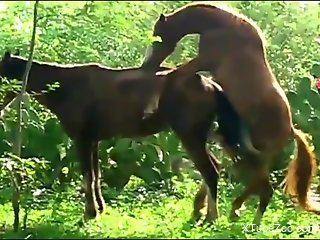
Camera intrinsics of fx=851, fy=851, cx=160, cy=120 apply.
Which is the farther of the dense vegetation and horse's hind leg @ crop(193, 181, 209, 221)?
horse's hind leg @ crop(193, 181, 209, 221)

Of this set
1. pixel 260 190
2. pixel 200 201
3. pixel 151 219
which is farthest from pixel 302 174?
pixel 151 219

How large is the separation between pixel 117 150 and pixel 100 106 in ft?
4.12

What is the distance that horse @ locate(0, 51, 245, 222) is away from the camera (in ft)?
24.0

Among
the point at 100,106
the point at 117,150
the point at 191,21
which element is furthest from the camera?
the point at 117,150

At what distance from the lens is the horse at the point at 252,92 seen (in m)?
7.02

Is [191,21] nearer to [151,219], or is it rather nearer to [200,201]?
[200,201]

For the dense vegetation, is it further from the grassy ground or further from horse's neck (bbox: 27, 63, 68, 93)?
horse's neck (bbox: 27, 63, 68, 93)

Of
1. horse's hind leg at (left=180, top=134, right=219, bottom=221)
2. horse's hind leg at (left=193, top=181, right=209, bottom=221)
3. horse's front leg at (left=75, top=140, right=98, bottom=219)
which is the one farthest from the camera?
horse's front leg at (left=75, top=140, right=98, bottom=219)

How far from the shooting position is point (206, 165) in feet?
24.0

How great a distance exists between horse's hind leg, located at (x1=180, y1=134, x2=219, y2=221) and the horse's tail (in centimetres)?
65

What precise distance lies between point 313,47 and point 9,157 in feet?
23.3

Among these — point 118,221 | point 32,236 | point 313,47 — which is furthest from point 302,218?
point 313,47

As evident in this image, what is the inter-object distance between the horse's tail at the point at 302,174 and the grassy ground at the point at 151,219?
0.17m

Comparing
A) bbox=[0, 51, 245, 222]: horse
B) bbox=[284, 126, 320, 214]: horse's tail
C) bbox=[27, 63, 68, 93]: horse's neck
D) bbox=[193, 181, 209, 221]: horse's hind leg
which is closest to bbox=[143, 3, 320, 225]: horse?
bbox=[284, 126, 320, 214]: horse's tail
